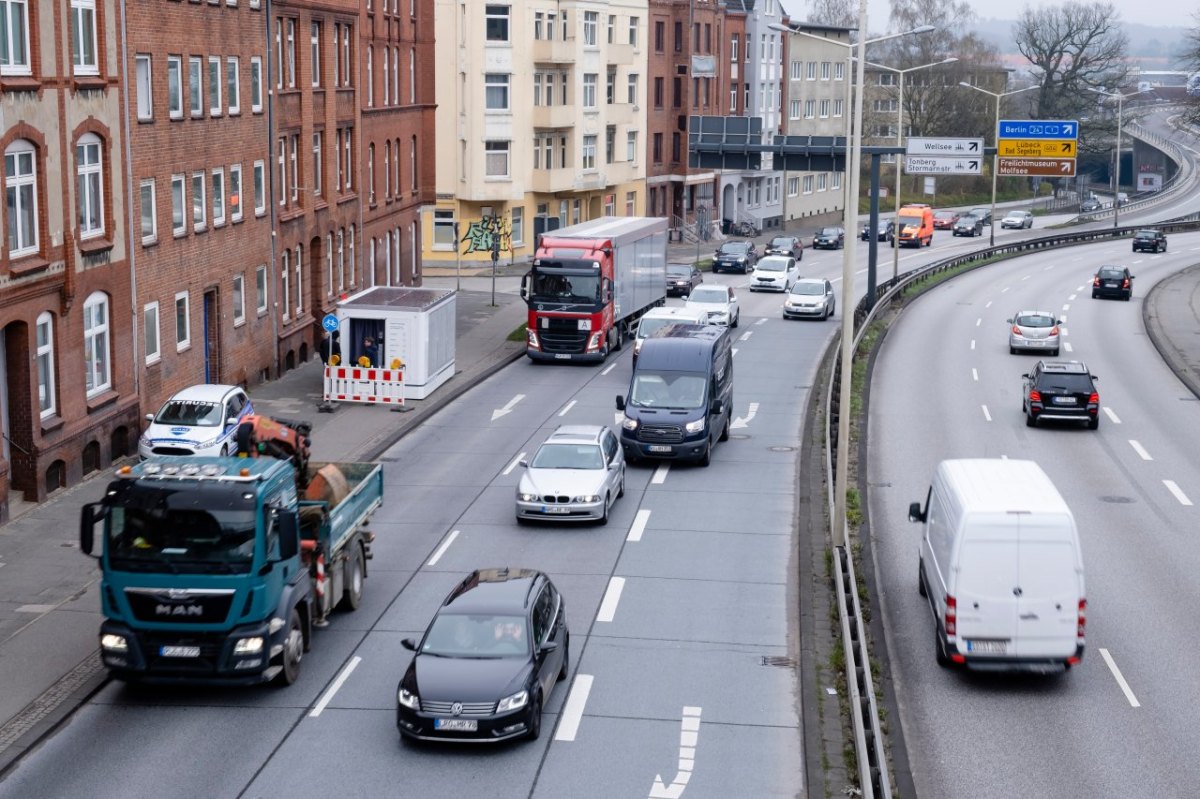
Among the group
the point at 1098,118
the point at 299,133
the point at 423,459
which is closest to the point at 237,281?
the point at 299,133

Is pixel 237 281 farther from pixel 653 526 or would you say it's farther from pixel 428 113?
pixel 428 113

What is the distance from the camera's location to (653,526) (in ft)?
92.2

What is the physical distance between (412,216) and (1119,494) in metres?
35.5

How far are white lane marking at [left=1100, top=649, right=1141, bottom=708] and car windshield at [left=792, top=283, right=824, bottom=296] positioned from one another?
38.7 m

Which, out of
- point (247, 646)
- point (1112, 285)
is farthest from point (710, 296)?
point (247, 646)

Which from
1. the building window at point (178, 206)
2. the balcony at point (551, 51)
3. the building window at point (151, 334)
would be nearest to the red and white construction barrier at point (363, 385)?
the building window at point (178, 206)

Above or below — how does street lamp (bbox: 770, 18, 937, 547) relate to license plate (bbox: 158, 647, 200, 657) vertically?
above

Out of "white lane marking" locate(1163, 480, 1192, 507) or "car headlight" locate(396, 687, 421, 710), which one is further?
"white lane marking" locate(1163, 480, 1192, 507)

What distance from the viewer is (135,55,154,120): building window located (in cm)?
3444

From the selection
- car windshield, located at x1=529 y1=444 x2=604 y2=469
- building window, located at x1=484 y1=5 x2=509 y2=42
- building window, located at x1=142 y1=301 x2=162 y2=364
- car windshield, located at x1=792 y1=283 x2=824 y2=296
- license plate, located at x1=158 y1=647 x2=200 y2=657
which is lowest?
license plate, located at x1=158 y1=647 x2=200 y2=657

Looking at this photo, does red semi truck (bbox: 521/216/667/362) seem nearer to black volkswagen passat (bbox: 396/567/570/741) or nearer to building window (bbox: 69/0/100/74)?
building window (bbox: 69/0/100/74)

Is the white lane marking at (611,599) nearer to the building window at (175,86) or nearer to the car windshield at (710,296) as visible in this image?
the building window at (175,86)

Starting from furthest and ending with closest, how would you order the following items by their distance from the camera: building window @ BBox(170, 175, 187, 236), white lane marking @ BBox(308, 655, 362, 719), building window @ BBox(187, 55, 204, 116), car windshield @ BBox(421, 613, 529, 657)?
building window @ BBox(187, 55, 204, 116) < building window @ BBox(170, 175, 187, 236) < white lane marking @ BBox(308, 655, 362, 719) < car windshield @ BBox(421, 613, 529, 657)

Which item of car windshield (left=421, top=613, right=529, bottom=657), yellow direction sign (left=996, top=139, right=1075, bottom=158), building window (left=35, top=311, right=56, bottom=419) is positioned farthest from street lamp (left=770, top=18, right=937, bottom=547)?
yellow direction sign (left=996, top=139, right=1075, bottom=158)
